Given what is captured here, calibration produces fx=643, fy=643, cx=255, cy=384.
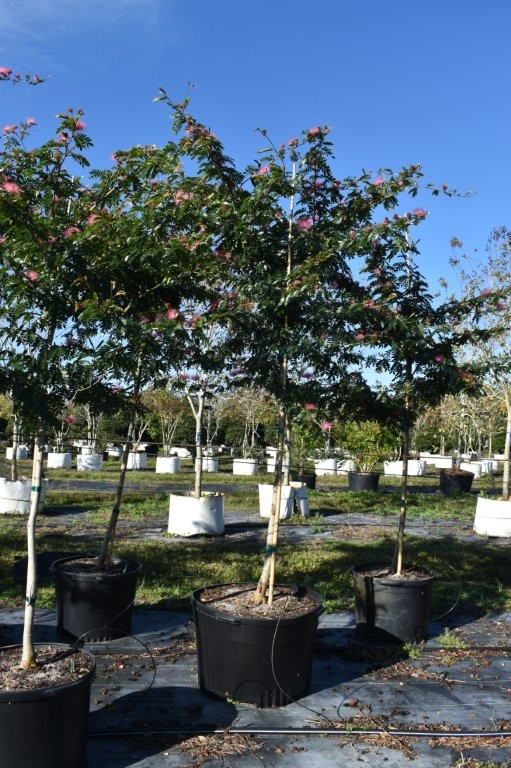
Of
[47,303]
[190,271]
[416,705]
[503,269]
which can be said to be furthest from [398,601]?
[503,269]

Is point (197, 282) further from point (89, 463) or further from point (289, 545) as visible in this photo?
point (89, 463)

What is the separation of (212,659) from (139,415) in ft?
6.77

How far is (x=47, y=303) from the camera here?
11.9 feet

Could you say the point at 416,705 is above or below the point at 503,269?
below

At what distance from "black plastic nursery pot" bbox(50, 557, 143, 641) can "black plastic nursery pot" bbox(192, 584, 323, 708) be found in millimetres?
1174

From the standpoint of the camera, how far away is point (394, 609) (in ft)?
17.1

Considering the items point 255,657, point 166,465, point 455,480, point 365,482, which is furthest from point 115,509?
point 166,465

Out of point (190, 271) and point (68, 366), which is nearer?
point (68, 366)

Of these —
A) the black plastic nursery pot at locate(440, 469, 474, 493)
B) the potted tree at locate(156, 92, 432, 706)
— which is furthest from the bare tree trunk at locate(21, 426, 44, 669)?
the black plastic nursery pot at locate(440, 469, 474, 493)

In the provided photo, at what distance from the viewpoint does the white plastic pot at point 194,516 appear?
31.2ft

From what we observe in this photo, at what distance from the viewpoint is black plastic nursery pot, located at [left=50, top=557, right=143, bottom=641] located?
4.98 meters

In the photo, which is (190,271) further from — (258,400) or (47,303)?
(258,400)

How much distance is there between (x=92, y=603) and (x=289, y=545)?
14.3ft

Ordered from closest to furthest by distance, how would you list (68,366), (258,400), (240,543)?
(68,366) → (240,543) → (258,400)
